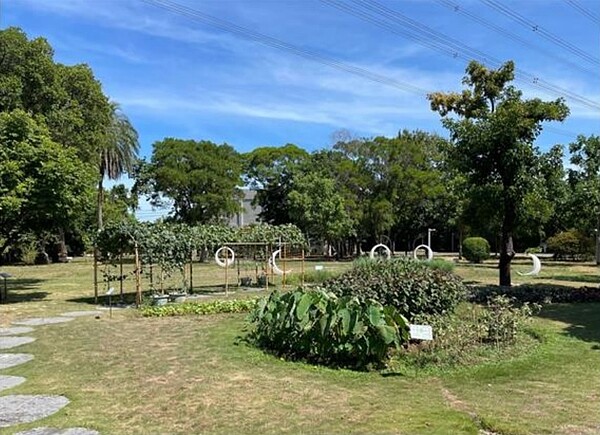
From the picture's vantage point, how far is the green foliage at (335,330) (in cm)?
602

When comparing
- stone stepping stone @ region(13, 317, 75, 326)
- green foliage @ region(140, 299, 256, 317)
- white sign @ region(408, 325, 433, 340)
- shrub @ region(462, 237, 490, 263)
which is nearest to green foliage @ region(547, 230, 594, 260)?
shrub @ region(462, 237, 490, 263)

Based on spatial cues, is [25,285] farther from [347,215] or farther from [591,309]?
[347,215]

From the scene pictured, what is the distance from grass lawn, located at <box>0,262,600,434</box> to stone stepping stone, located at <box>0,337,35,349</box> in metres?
0.25

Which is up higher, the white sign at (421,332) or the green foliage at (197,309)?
the white sign at (421,332)

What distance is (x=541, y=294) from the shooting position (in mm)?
12578

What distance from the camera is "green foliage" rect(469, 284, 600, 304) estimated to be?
12.2m

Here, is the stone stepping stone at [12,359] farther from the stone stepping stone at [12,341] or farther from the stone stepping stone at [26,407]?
the stone stepping stone at [26,407]

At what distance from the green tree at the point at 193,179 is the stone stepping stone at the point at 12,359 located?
91.0 ft

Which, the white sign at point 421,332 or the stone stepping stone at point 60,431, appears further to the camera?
the white sign at point 421,332

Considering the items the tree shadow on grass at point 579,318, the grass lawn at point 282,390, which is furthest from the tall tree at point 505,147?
the grass lawn at point 282,390

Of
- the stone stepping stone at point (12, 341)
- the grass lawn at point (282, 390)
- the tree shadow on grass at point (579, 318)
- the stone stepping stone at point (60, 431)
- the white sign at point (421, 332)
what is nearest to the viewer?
the stone stepping stone at point (60, 431)

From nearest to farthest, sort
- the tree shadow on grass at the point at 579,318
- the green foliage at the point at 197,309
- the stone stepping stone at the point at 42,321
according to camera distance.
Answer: the tree shadow on grass at the point at 579,318 < the stone stepping stone at the point at 42,321 < the green foliage at the point at 197,309

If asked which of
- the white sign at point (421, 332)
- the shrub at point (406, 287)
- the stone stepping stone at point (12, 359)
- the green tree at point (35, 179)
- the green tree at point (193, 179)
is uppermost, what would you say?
the green tree at point (193, 179)

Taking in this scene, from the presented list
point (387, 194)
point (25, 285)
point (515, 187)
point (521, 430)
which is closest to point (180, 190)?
point (387, 194)
